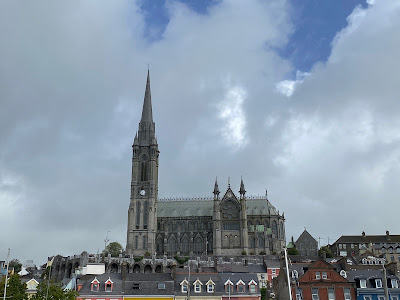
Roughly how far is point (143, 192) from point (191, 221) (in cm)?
1778

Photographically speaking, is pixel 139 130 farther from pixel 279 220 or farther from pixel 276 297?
pixel 276 297

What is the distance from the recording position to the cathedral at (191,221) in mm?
145625

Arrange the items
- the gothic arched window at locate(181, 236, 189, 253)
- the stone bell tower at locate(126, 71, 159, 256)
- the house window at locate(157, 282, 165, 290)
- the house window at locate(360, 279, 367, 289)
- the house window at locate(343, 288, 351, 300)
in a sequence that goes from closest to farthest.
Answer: the house window at locate(343, 288, 351, 300)
the house window at locate(360, 279, 367, 289)
the house window at locate(157, 282, 165, 290)
the stone bell tower at locate(126, 71, 159, 256)
the gothic arched window at locate(181, 236, 189, 253)

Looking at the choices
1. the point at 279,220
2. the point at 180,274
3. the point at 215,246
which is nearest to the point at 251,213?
the point at 279,220

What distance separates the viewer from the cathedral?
145625 millimetres

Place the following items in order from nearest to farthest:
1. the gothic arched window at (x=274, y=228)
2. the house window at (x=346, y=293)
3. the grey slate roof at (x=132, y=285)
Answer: the house window at (x=346, y=293)
the grey slate roof at (x=132, y=285)
the gothic arched window at (x=274, y=228)

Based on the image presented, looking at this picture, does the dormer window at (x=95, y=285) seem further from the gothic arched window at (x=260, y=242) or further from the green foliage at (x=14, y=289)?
the gothic arched window at (x=260, y=242)

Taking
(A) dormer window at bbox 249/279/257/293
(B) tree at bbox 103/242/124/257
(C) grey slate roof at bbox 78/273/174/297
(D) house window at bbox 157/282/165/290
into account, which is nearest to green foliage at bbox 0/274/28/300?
(C) grey slate roof at bbox 78/273/174/297

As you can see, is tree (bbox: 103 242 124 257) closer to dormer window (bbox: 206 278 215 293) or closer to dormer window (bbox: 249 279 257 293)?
dormer window (bbox: 206 278 215 293)

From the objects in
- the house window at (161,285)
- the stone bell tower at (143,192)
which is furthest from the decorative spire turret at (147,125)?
the house window at (161,285)

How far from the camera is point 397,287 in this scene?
210 feet

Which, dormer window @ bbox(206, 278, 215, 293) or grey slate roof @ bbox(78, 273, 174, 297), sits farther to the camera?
dormer window @ bbox(206, 278, 215, 293)

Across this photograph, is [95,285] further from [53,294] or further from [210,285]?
[210,285]

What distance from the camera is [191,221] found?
157375 millimetres
